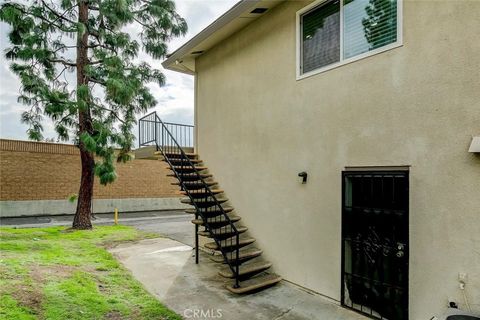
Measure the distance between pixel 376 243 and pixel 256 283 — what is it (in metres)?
2.26

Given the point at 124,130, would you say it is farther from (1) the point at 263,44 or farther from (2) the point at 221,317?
(2) the point at 221,317

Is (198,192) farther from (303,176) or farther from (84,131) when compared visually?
(84,131)

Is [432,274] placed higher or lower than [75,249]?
higher

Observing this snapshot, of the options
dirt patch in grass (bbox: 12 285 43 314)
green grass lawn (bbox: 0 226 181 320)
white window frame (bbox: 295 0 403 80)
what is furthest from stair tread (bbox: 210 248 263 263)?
white window frame (bbox: 295 0 403 80)

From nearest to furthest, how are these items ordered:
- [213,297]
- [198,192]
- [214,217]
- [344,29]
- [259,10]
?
[344,29], [213,297], [259,10], [214,217], [198,192]

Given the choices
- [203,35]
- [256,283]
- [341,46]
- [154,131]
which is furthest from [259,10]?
[256,283]

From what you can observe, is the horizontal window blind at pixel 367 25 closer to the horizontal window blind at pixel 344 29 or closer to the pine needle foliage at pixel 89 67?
the horizontal window blind at pixel 344 29

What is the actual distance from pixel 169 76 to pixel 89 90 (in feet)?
9.79

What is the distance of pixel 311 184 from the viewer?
530 cm

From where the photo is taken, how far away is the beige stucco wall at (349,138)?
3549 mm

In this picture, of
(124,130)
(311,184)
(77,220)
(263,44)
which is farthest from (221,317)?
(77,220)

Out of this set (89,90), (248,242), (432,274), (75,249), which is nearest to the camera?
(432,274)

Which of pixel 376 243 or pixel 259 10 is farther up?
pixel 259 10

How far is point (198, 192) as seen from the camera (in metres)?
7.17
